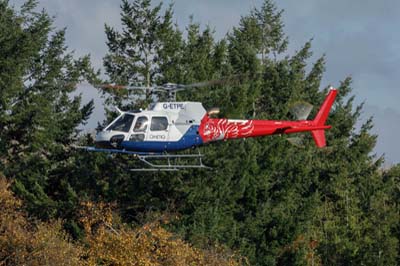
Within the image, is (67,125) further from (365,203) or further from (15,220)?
(365,203)

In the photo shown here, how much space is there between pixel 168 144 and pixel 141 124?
1058 millimetres

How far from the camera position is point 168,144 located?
106 feet

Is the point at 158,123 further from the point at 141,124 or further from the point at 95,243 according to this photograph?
the point at 95,243

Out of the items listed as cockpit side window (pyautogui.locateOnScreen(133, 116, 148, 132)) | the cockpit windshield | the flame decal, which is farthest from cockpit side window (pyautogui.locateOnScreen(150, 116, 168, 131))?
the flame decal

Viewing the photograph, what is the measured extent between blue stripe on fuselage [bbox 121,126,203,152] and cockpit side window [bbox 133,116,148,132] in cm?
39

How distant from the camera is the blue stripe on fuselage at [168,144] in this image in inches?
1256

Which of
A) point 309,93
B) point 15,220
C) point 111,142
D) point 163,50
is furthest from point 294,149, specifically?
point 111,142

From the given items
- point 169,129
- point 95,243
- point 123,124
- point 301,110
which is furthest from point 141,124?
point 95,243

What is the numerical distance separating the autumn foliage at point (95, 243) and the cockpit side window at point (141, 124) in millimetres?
14475

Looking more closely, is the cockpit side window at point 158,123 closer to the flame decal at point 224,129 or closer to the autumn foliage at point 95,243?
the flame decal at point 224,129

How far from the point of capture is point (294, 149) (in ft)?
186

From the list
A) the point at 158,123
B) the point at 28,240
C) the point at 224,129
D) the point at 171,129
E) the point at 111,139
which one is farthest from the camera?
the point at 28,240

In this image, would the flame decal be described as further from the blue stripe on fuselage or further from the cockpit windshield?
the cockpit windshield

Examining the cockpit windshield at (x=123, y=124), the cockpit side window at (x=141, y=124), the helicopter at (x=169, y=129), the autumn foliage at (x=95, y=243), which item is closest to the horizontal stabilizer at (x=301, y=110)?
the helicopter at (x=169, y=129)
